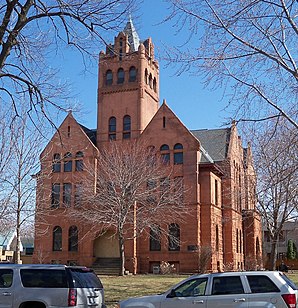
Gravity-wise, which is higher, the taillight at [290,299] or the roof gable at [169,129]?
the roof gable at [169,129]

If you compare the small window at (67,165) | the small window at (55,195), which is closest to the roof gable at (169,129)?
the small window at (67,165)

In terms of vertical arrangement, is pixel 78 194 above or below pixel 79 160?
below

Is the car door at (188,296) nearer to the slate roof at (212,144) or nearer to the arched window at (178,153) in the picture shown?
the arched window at (178,153)

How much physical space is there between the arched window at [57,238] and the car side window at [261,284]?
37271mm

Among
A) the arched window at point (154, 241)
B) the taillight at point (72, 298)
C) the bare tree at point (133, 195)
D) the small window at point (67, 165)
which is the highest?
the small window at point (67, 165)

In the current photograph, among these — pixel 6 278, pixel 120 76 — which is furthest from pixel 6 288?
pixel 120 76

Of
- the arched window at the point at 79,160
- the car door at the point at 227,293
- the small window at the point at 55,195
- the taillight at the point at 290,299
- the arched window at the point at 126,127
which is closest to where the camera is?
the taillight at the point at 290,299

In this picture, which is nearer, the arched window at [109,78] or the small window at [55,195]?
the small window at [55,195]

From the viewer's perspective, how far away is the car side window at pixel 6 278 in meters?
12.3

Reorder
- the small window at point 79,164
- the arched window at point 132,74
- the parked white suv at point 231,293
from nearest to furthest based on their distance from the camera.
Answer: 1. the parked white suv at point 231,293
2. the small window at point 79,164
3. the arched window at point 132,74

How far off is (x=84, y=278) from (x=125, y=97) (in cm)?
3752

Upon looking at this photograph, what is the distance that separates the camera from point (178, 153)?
44.6m

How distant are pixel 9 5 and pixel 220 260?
36879 mm

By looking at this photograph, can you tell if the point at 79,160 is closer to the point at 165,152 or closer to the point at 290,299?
the point at 165,152
